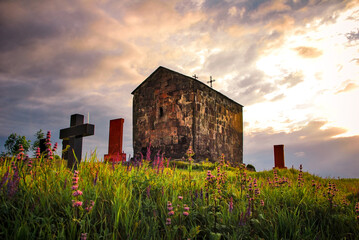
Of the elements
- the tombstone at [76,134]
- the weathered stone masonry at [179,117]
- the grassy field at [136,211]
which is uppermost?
the weathered stone masonry at [179,117]

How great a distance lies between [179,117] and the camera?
48.5 feet

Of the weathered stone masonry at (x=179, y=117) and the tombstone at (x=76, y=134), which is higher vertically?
the weathered stone masonry at (x=179, y=117)

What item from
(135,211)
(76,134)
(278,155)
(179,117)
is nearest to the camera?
(135,211)

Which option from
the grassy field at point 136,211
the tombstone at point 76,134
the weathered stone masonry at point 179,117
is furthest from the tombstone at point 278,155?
the tombstone at point 76,134

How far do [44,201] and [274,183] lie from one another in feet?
14.1

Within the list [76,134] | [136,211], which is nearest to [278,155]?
[76,134]

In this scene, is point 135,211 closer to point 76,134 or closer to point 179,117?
point 76,134

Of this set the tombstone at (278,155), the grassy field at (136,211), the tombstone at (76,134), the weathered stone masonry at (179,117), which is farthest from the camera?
the tombstone at (278,155)

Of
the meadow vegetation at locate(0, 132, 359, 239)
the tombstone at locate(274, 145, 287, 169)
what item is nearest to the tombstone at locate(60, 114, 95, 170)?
the meadow vegetation at locate(0, 132, 359, 239)

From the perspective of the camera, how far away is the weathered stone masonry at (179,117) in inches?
572

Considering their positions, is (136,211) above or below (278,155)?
below

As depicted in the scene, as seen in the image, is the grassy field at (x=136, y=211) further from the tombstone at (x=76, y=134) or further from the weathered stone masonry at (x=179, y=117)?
the weathered stone masonry at (x=179, y=117)

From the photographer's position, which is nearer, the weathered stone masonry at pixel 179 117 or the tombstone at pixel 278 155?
the weathered stone masonry at pixel 179 117

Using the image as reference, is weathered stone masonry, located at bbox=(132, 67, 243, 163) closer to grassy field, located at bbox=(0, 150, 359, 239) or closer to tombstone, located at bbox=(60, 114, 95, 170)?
tombstone, located at bbox=(60, 114, 95, 170)
